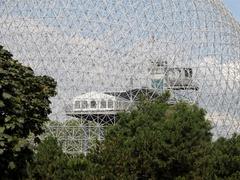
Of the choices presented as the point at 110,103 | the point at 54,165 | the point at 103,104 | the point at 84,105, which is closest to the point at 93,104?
the point at 84,105

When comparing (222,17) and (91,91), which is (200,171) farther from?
(222,17)

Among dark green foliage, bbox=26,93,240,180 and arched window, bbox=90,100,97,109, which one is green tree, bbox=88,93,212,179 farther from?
arched window, bbox=90,100,97,109

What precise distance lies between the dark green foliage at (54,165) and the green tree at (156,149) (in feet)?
2.24

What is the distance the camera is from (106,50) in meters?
40.9

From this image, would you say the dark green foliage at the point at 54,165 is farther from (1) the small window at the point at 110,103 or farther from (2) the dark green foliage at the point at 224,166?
(1) the small window at the point at 110,103

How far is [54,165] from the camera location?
985 inches

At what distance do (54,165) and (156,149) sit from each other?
14.2 feet

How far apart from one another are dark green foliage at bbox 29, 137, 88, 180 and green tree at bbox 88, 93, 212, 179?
2.24 feet

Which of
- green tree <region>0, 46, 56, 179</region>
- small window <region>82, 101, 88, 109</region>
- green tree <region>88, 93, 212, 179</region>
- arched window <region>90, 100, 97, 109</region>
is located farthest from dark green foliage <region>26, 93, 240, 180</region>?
arched window <region>90, 100, 97, 109</region>

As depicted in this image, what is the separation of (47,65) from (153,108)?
490 inches

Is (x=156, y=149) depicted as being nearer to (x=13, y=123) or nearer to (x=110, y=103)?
(x=110, y=103)

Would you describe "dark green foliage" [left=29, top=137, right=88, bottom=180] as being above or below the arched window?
below

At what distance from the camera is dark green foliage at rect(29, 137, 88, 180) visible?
2286 centimetres

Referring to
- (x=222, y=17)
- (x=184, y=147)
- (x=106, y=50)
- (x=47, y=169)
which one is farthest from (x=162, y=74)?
(x=47, y=169)
